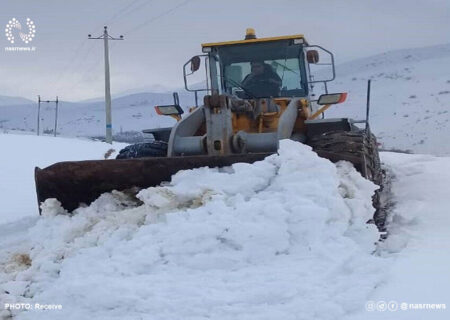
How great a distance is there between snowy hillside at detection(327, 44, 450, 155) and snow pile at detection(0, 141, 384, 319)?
20073 millimetres

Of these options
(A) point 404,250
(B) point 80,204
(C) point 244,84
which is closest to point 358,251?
(A) point 404,250

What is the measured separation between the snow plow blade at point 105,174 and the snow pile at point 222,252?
0.16 metres

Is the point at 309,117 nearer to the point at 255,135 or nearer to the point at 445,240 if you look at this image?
the point at 255,135

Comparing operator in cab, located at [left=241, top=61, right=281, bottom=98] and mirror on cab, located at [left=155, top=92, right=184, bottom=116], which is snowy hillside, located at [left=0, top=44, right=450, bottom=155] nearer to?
operator in cab, located at [left=241, top=61, right=281, bottom=98]

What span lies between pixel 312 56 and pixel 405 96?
42944 mm

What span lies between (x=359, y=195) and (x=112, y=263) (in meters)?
2.08

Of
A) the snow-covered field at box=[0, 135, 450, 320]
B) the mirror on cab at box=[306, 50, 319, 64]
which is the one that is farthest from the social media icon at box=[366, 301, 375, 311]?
the mirror on cab at box=[306, 50, 319, 64]

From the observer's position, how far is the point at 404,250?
488 cm

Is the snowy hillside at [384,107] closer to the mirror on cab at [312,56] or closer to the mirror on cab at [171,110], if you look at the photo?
the mirror on cab at [312,56]

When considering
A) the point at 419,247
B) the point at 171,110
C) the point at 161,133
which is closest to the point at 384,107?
the point at 161,133

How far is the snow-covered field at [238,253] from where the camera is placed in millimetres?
3721

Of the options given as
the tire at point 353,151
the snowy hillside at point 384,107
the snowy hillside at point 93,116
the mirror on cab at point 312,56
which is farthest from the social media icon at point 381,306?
the snowy hillside at point 93,116

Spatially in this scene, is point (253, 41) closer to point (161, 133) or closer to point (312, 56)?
point (312, 56)

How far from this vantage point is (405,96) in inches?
1922
